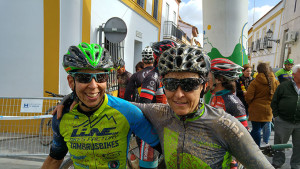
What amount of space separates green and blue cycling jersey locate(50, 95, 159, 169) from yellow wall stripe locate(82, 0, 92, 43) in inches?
237

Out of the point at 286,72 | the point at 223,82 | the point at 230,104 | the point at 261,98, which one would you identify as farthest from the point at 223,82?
the point at 286,72

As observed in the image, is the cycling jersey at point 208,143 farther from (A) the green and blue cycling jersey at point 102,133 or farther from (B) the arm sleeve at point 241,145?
(A) the green and blue cycling jersey at point 102,133

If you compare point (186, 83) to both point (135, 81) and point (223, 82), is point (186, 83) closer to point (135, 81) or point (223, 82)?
point (223, 82)

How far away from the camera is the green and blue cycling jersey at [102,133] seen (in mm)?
1824

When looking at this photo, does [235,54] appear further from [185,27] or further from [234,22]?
[185,27]

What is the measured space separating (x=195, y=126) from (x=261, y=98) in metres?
4.26

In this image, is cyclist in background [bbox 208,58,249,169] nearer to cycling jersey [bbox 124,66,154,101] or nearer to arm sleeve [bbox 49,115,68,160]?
cycling jersey [bbox 124,66,154,101]

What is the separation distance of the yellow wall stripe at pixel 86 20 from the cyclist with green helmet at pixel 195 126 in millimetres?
6396

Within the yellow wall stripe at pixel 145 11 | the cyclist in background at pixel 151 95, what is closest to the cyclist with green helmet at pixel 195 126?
the cyclist in background at pixel 151 95

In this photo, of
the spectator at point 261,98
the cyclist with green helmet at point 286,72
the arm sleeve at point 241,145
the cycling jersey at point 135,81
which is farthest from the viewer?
the cyclist with green helmet at point 286,72

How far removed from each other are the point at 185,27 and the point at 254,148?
4535 centimetres

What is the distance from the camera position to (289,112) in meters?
4.15

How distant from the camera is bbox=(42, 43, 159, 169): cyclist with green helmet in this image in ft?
5.95

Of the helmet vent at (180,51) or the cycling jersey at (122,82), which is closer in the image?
the helmet vent at (180,51)
